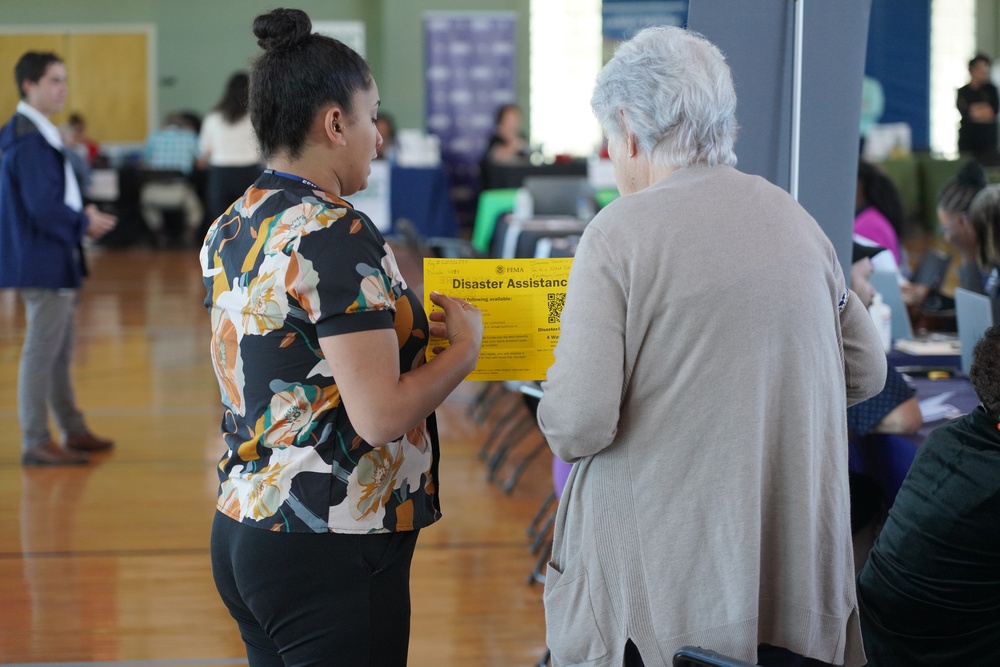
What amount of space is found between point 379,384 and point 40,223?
3.27 metres

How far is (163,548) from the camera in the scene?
3396 millimetres

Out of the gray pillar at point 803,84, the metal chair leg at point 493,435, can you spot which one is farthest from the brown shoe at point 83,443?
the gray pillar at point 803,84

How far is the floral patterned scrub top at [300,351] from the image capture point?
3.92ft

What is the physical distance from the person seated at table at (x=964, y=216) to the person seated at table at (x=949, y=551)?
1889 millimetres

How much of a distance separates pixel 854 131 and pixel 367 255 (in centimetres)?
104

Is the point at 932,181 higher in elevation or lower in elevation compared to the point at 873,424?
higher

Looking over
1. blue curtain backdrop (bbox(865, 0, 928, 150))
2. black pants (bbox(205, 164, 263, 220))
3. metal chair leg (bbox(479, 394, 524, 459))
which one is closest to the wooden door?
black pants (bbox(205, 164, 263, 220))

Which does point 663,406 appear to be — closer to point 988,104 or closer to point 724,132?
point 724,132

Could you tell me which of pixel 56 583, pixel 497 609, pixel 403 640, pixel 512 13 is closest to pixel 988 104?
pixel 512 13

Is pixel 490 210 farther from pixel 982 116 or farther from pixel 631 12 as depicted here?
pixel 982 116

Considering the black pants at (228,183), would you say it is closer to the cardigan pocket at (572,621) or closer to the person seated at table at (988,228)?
the person seated at table at (988,228)

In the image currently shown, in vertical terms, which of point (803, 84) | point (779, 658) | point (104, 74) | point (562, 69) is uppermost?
point (562, 69)

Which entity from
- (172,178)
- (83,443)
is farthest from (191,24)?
(83,443)

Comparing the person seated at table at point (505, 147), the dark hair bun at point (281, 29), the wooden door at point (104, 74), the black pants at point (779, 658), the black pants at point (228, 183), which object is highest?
the wooden door at point (104, 74)
